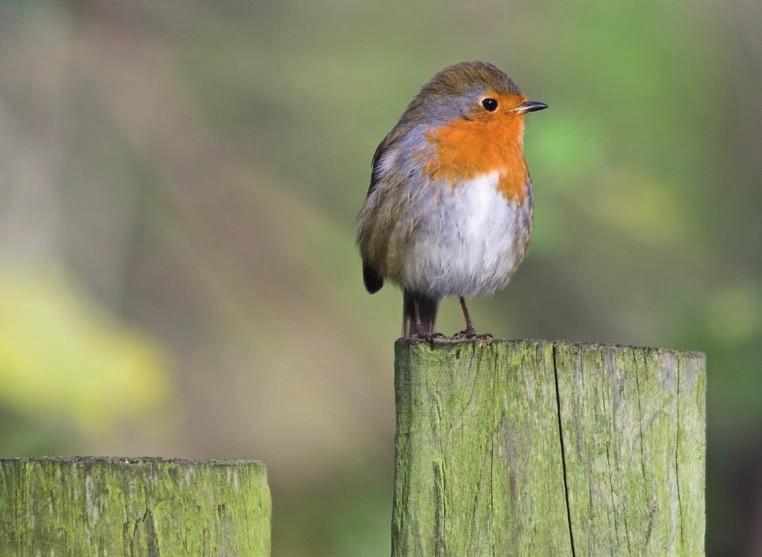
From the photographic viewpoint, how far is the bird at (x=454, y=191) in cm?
429

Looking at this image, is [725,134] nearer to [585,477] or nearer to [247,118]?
[247,118]

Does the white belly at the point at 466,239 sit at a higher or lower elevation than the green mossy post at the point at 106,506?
higher

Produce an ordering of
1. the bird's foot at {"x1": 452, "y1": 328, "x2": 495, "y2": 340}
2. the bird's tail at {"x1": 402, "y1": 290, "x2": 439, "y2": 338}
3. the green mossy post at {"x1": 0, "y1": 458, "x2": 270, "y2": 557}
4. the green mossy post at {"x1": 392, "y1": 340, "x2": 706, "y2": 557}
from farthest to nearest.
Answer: the bird's tail at {"x1": 402, "y1": 290, "x2": 439, "y2": 338}
the bird's foot at {"x1": 452, "y1": 328, "x2": 495, "y2": 340}
the green mossy post at {"x1": 392, "y1": 340, "x2": 706, "y2": 557}
the green mossy post at {"x1": 0, "y1": 458, "x2": 270, "y2": 557}

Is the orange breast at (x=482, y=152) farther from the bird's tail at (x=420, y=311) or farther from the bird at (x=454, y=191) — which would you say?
the bird's tail at (x=420, y=311)

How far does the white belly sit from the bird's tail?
0.18 metres

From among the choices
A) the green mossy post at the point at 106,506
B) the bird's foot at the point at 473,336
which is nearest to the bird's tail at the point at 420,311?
the bird's foot at the point at 473,336

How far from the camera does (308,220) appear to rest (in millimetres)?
7188

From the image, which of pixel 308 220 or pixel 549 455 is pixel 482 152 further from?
pixel 308 220

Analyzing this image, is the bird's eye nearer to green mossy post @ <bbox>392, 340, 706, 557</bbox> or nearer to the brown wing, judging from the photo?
the brown wing

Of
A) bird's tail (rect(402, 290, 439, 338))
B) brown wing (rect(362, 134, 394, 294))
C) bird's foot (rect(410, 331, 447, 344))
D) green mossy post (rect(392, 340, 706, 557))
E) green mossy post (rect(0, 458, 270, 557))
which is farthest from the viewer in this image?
bird's tail (rect(402, 290, 439, 338))

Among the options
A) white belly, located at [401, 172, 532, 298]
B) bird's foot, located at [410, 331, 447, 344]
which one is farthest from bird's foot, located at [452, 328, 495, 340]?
A: white belly, located at [401, 172, 532, 298]

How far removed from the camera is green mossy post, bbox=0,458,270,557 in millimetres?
2145

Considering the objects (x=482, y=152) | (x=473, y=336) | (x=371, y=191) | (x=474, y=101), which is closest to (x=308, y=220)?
(x=371, y=191)

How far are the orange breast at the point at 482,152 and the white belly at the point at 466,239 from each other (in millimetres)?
36
